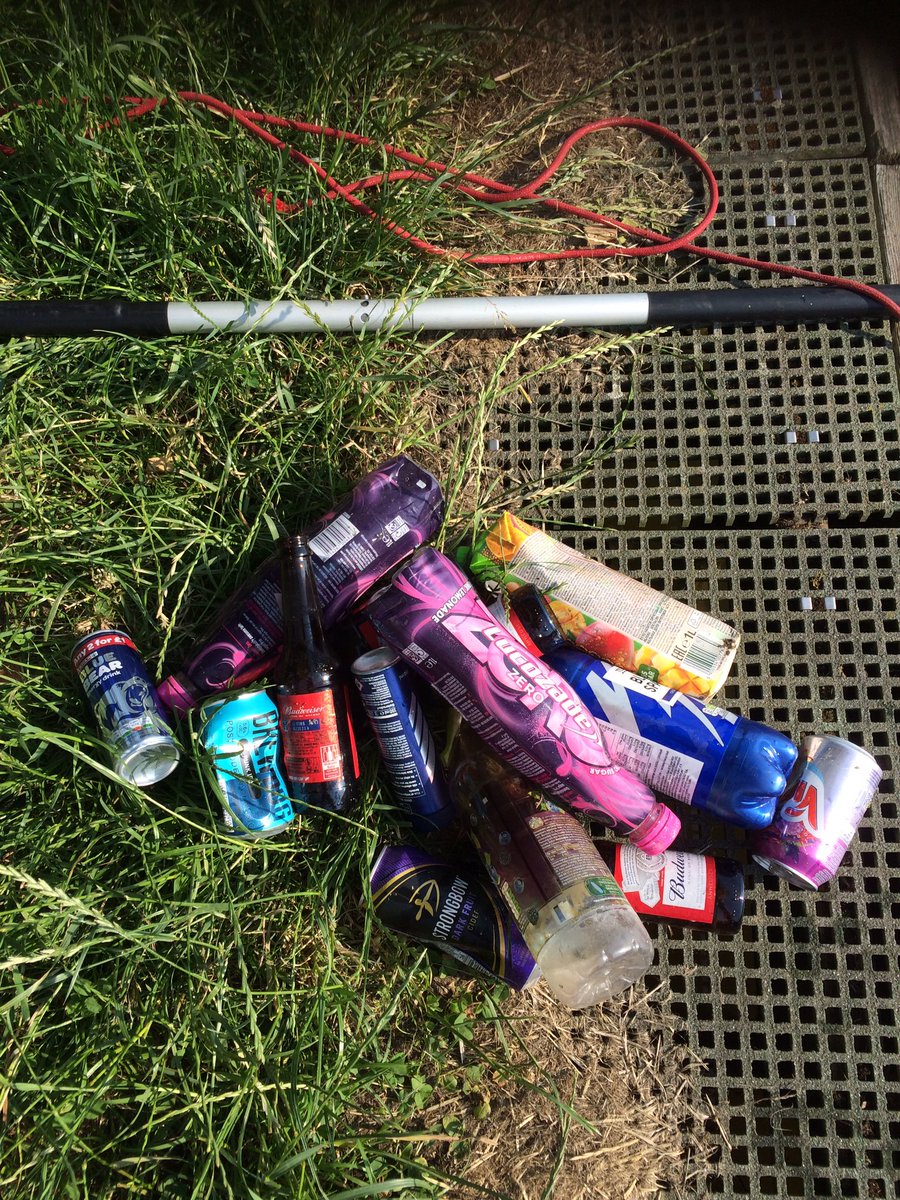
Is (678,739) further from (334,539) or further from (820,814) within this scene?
(334,539)

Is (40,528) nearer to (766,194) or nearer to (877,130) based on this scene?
(766,194)

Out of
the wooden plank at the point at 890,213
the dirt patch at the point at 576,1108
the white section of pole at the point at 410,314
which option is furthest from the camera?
the wooden plank at the point at 890,213

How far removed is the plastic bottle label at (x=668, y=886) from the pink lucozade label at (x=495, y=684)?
0.52 ft

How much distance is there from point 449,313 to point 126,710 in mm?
1203

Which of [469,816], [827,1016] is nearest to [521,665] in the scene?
[469,816]

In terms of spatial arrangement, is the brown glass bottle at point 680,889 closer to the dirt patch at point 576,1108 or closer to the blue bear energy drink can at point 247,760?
the dirt patch at point 576,1108

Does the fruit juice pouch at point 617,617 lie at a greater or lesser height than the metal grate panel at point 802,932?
greater

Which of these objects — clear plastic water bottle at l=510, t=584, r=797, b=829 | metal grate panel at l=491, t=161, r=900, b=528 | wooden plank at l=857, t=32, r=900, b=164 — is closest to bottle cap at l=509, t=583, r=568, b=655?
clear plastic water bottle at l=510, t=584, r=797, b=829

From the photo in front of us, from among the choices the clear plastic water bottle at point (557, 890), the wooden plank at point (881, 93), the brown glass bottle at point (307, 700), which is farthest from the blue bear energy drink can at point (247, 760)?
the wooden plank at point (881, 93)

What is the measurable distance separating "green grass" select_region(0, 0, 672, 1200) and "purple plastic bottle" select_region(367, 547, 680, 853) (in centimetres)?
33

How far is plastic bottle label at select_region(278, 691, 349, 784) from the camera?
1.71 m

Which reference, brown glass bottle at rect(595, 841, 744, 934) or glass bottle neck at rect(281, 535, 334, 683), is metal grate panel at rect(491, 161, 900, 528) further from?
brown glass bottle at rect(595, 841, 744, 934)

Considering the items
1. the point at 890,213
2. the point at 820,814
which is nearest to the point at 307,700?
the point at 820,814

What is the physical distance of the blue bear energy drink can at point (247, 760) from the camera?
1722mm
